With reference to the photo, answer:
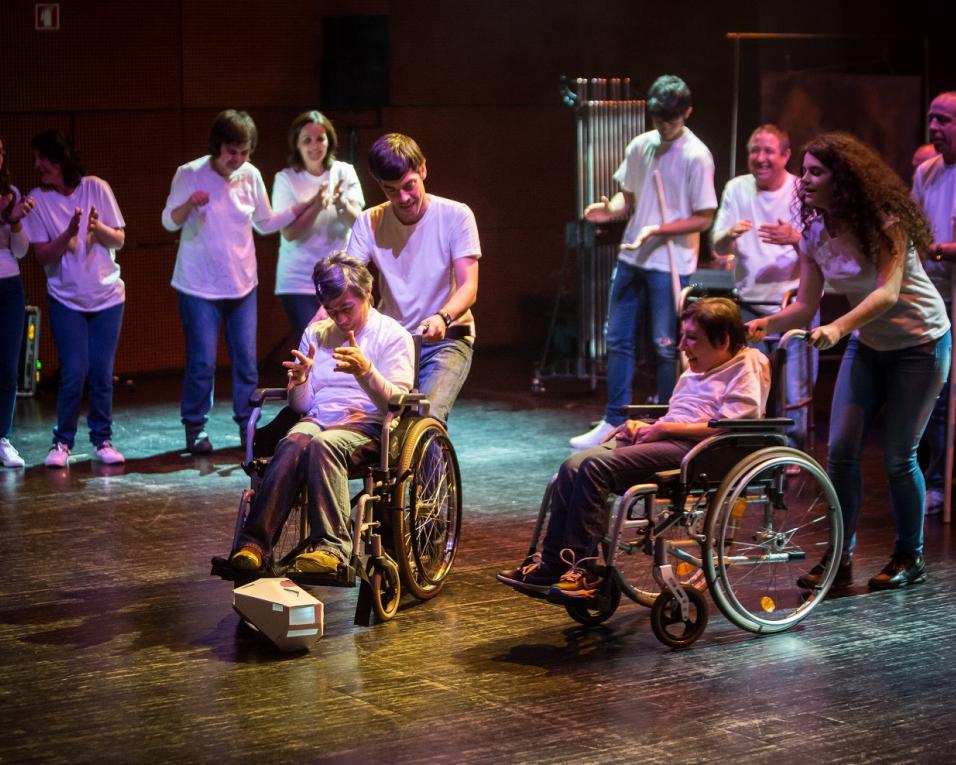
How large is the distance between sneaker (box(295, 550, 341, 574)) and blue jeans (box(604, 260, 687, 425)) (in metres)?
3.05

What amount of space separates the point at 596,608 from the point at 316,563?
742mm

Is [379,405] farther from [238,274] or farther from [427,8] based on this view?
[427,8]

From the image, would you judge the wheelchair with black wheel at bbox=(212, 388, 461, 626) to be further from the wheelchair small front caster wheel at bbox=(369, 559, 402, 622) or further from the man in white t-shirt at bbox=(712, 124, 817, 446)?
the man in white t-shirt at bbox=(712, 124, 817, 446)

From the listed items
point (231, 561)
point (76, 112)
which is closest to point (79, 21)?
point (76, 112)

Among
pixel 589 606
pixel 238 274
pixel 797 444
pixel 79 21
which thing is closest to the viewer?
pixel 589 606

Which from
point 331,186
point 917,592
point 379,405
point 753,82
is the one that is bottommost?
point 917,592

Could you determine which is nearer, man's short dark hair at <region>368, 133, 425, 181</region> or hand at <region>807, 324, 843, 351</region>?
hand at <region>807, 324, 843, 351</region>

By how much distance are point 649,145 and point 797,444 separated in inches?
62.3

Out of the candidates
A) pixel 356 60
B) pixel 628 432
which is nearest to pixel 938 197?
pixel 628 432

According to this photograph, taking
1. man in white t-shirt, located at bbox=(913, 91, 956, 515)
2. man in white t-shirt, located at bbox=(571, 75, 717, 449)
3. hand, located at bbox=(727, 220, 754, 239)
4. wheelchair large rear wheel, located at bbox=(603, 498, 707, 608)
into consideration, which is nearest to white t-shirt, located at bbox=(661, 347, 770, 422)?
wheelchair large rear wheel, located at bbox=(603, 498, 707, 608)

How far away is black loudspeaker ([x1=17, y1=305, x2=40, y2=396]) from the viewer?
8625mm

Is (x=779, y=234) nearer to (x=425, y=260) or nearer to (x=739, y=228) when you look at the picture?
(x=739, y=228)

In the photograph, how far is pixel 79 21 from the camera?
9.05 meters

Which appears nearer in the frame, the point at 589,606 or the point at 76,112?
the point at 589,606
